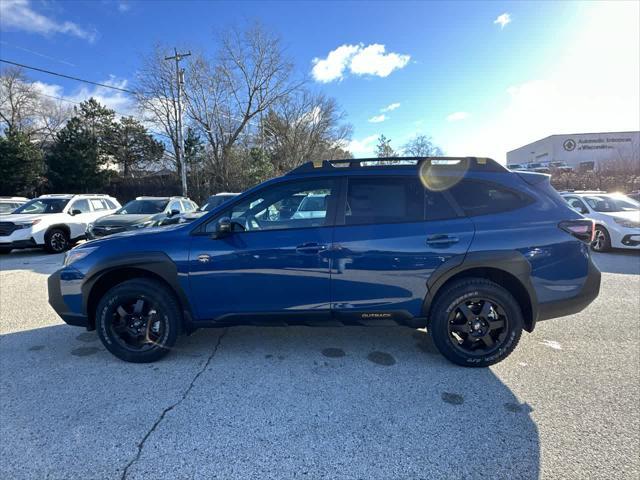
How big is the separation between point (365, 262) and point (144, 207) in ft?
32.2

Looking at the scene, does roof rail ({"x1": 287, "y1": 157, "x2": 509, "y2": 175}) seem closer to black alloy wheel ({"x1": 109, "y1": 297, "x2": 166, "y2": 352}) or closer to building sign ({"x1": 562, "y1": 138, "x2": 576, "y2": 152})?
black alloy wheel ({"x1": 109, "y1": 297, "x2": 166, "y2": 352})

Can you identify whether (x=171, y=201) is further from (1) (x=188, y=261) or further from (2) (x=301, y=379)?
(2) (x=301, y=379)

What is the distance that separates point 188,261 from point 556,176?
2926 cm

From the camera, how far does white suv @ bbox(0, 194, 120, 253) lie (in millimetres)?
8469

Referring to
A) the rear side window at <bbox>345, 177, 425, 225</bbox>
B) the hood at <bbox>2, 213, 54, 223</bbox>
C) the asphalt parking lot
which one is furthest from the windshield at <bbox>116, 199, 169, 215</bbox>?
the rear side window at <bbox>345, 177, 425, 225</bbox>

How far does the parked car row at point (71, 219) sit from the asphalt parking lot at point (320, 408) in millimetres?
5219

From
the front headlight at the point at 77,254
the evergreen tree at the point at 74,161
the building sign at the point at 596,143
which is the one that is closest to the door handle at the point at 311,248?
the front headlight at the point at 77,254

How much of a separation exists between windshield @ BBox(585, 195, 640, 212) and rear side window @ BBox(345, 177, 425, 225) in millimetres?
8789

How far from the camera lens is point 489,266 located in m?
2.81

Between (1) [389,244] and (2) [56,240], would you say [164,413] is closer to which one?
(1) [389,244]

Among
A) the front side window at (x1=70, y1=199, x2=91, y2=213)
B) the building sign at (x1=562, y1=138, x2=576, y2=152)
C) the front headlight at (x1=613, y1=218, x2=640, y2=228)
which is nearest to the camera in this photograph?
the front headlight at (x1=613, y1=218, x2=640, y2=228)

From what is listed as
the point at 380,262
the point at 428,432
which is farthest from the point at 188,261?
the point at 428,432

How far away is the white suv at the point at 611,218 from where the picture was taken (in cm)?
780

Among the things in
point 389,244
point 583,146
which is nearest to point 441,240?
point 389,244
